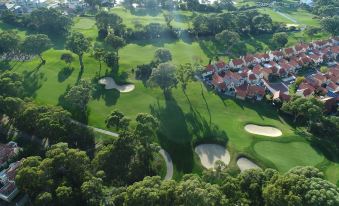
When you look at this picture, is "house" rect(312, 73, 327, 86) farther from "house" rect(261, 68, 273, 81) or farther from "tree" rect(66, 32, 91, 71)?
"tree" rect(66, 32, 91, 71)

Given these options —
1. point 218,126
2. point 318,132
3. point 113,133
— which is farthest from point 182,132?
point 318,132

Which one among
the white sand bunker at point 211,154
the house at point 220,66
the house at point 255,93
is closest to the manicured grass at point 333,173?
the white sand bunker at point 211,154

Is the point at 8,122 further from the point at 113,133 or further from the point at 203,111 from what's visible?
the point at 203,111

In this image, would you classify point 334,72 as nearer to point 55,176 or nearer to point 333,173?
point 333,173

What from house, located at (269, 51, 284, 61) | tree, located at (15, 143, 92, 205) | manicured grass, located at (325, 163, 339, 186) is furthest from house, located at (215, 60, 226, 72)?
tree, located at (15, 143, 92, 205)

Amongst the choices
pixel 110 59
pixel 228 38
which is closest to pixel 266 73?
pixel 228 38
